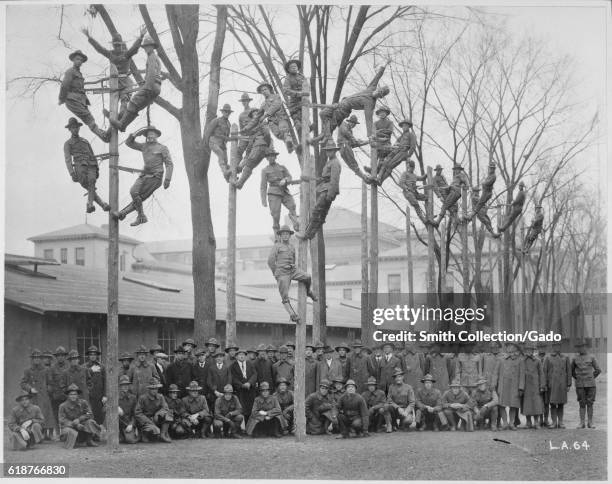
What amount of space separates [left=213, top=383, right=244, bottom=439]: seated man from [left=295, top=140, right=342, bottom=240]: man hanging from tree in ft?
9.30

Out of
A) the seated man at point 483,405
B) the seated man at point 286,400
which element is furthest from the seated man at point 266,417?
the seated man at point 483,405

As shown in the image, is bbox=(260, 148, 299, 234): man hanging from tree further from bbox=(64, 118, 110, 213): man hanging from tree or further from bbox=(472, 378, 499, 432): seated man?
bbox=(472, 378, 499, 432): seated man

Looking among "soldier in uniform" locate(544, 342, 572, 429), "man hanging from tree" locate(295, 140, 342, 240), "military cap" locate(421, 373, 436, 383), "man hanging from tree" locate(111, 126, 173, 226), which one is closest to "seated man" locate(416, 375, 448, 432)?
"military cap" locate(421, 373, 436, 383)

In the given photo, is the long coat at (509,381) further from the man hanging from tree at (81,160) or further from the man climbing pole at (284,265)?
the man hanging from tree at (81,160)

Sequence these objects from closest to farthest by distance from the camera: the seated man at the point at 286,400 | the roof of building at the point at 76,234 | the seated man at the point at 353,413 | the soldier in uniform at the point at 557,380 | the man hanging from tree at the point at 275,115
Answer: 1. the seated man at the point at 353,413
2. the seated man at the point at 286,400
3. the man hanging from tree at the point at 275,115
4. the soldier in uniform at the point at 557,380
5. the roof of building at the point at 76,234

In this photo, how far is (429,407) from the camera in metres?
13.4

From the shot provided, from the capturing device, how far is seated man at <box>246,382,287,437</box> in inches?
500

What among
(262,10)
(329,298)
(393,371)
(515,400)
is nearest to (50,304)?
(393,371)

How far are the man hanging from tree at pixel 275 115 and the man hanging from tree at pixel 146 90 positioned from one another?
6.82 feet

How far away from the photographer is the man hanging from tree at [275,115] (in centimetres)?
1315

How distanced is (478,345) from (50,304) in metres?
7.70

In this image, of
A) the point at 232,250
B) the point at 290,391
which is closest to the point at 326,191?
the point at 232,250

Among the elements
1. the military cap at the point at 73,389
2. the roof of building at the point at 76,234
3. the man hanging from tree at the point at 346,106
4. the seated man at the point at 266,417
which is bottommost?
the seated man at the point at 266,417

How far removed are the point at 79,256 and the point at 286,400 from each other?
784 cm
